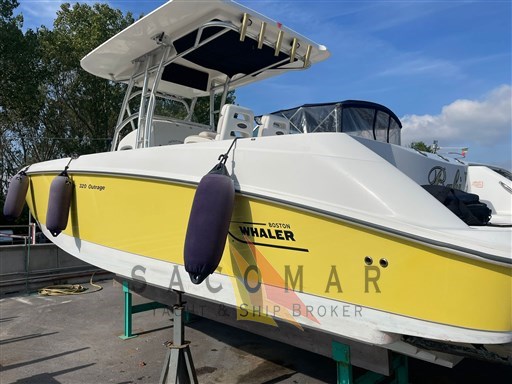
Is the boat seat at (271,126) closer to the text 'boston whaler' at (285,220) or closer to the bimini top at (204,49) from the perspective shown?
the text 'boston whaler' at (285,220)

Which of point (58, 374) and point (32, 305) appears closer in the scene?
point (58, 374)

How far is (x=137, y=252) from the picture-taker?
3.21 meters

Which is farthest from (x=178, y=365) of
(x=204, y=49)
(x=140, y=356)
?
(x=204, y=49)

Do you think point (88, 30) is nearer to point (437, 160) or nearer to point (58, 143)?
point (58, 143)

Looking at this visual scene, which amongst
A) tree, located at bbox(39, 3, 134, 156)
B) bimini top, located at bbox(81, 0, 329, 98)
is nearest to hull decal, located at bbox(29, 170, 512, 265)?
bimini top, located at bbox(81, 0, 329, 98)

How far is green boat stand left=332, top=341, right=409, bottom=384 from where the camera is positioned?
2.52 metres

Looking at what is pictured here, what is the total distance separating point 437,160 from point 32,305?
199 inches

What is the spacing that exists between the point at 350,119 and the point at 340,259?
6.98 feet

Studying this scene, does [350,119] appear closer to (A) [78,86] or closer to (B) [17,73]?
(B) [17,73]

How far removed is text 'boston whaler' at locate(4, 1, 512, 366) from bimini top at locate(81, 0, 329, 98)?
0.07 ft

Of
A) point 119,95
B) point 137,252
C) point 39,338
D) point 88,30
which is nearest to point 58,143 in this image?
point 119,95

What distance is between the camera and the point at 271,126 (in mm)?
3498

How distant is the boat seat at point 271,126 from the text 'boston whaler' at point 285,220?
0.02 m

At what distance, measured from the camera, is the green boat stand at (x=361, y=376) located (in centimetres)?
252
